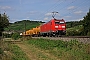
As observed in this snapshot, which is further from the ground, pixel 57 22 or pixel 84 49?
pixel 57 22

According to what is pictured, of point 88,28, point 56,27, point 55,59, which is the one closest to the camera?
point 55,59

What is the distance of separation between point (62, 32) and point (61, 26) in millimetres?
1193

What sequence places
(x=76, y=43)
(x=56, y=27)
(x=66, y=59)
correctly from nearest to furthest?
(x=66, y=59)
(x=76, y=43)
(x=56, y=27)

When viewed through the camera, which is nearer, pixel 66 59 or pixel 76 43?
pixel 66 59

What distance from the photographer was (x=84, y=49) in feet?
54.2

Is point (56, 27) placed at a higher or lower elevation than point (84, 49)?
higher

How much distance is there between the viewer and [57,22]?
40250mm

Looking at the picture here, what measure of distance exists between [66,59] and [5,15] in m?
29.6

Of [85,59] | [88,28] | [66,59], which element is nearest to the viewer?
[85,59]

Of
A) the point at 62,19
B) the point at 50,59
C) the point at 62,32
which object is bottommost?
the point at 50,59

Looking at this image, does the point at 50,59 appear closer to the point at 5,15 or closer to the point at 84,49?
the point at 84,49

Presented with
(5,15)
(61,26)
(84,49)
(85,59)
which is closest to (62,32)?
(61,26)

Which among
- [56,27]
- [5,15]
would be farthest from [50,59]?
[5,15]

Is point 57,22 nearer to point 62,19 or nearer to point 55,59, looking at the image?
point 62,19
